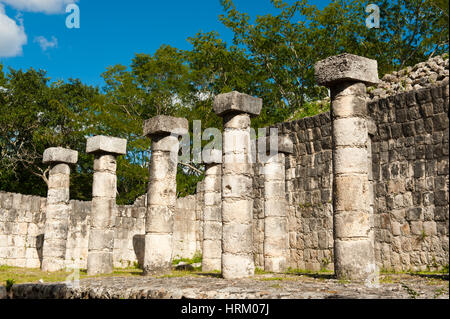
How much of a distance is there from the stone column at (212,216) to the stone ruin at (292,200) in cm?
3

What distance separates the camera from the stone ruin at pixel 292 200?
32.1ft

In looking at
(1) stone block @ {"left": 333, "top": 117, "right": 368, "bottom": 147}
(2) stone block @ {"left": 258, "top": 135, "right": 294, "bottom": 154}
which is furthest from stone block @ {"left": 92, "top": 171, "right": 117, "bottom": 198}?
(1) stone block @ {"left": 333, "top": 117, "right": 368, "bottom": 147}

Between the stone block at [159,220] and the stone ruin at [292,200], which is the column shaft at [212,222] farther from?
the stone block at [159,220]

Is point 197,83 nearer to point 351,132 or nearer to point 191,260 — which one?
point 191,260

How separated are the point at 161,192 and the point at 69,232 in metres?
6.22

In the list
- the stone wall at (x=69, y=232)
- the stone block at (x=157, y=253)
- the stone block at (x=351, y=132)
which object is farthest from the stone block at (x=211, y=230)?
the stone block at (x=351, y=132)

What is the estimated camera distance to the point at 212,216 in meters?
16.2

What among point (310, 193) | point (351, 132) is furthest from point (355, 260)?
point (310, 193)

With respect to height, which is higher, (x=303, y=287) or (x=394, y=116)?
(x=394, y=116)

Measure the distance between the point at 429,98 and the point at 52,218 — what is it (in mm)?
11463

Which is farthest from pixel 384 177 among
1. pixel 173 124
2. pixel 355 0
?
pixel 355 0

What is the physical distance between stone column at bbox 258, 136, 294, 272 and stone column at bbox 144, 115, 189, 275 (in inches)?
126
